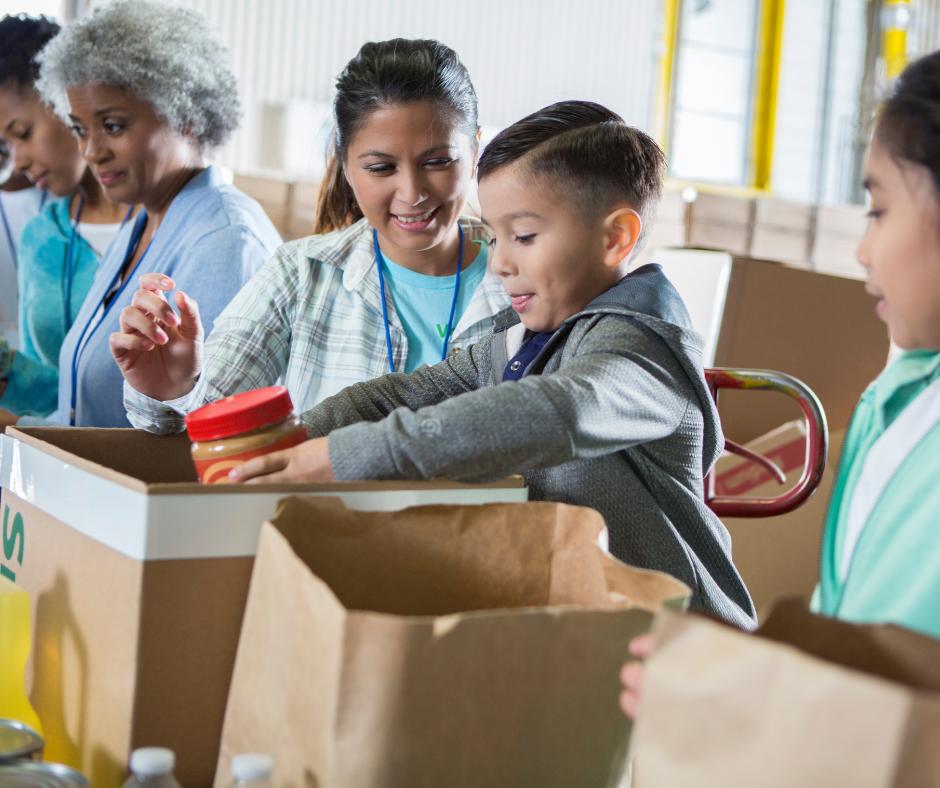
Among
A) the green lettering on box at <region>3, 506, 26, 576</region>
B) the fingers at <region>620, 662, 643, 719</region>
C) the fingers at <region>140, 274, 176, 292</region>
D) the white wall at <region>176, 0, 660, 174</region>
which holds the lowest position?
the green lettering on box at <region>3, 506, 26, 576</region>

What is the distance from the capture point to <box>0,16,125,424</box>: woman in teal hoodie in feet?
8.10

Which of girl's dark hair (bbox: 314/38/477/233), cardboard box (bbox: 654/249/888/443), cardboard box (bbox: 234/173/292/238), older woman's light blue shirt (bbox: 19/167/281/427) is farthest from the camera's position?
cardboard box (bbox: 234/173/292/238)

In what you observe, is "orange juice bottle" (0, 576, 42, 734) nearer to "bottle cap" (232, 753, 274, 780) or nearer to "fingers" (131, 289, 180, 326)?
"bottle cap" (232, 753, 274, 780)

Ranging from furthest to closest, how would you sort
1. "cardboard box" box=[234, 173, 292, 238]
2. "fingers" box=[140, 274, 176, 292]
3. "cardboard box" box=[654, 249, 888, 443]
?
"cardboard box" box=[234, 173, 292, 238], "cardboard box" box=[654, 249, 888, 443], "fingers" box=[140, 274, 176, 292]

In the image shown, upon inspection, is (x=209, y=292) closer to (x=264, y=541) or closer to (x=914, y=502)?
(x=264, y=541)

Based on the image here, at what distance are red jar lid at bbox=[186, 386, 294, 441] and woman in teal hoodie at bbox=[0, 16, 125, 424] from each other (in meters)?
1.68

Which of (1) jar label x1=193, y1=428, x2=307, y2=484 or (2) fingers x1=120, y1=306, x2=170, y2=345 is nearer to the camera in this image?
(1) jar label x1=193, y1=428, x2=307, y2=484

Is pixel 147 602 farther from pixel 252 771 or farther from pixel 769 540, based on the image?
pixel 769 540

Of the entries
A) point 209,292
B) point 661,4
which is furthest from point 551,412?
point 661,4

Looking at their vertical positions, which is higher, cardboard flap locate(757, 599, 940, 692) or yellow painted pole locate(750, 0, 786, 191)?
yellow painted pole locate(750, 0, 786, 191)

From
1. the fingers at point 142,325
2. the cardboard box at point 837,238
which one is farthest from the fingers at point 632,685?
the cardboard box at point 837,238

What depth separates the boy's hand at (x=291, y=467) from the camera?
0.87 m

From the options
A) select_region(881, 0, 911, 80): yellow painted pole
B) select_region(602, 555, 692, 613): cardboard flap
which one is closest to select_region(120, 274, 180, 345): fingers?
select_region(602, 555, 692, 613): cardboard flap

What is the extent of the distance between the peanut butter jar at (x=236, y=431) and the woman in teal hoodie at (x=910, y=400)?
0.37 m
